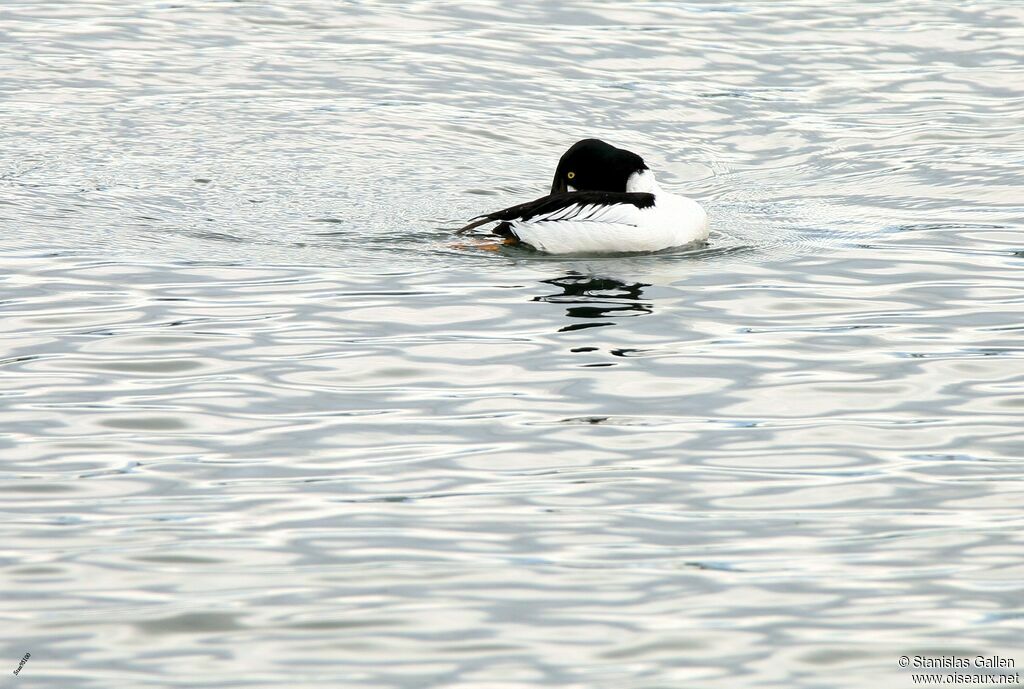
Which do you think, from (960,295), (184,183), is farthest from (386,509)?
(184,183)

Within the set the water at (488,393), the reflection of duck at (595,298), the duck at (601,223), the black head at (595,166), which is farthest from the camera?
the black head at (595,166)

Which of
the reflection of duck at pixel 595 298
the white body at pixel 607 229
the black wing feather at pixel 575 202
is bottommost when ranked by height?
the reflection of duck at pixel 595 298

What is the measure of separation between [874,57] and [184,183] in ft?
32.3

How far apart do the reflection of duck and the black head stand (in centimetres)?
164

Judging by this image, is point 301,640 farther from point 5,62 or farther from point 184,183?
point 5,62

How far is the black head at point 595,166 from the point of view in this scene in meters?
13.2

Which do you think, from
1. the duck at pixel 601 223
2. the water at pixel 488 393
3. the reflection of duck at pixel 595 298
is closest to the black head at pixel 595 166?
the duck at pixel 601 223

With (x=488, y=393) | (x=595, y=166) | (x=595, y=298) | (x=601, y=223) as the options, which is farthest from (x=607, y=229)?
(x=488, y=393)

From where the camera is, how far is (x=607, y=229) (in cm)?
1233

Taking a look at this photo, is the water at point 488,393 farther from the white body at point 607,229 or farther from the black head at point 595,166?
the black head at point 595,166

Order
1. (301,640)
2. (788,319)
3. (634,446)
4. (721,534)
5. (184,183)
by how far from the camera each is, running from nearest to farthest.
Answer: (301,640), (721,534), (634,446), (788,319), (184,183)

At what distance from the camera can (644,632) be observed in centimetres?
595

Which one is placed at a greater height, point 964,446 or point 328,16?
point 328,16

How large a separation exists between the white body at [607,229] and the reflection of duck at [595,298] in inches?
22.0
